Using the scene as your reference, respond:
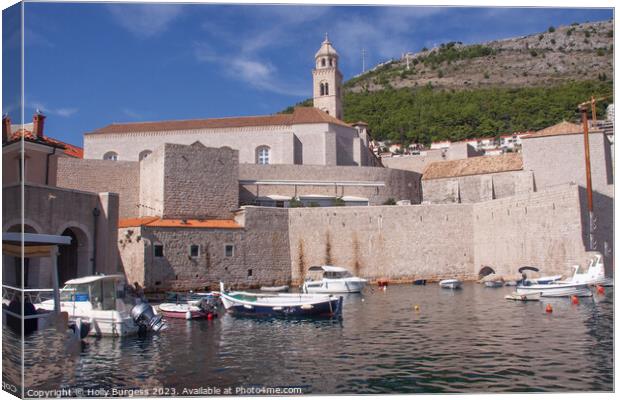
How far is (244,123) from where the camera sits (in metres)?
41.9

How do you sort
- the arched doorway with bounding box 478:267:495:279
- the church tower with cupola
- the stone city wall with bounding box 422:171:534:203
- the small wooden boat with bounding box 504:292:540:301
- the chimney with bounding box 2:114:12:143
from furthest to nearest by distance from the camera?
the church tower with cupola
the stone city wall with bounding box 422:171:534:203
the arched doorway with bounding box 478:267:495:279
the small wooden boat with bounding box 504:292:540:301
the chimney with bounding box 2:114:12:143

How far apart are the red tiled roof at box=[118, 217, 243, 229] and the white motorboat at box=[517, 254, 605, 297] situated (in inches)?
536

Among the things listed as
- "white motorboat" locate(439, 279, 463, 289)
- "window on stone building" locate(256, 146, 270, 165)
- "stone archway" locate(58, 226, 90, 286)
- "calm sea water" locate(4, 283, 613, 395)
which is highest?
"window on stone building" locate(256, 146, 270, 165)

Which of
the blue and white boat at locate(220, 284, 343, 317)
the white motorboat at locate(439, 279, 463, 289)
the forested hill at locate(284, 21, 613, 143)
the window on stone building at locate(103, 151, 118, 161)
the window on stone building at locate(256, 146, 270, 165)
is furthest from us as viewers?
the forested hill at locate(284, 21, 613, 143)

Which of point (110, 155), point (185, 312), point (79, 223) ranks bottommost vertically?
point (185, 312)

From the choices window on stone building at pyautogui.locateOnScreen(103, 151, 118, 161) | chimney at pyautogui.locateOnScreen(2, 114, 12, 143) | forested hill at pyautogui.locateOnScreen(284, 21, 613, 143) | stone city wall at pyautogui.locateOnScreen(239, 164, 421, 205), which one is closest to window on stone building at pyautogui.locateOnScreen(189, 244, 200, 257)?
stone city wall at pyautogui.locateOnScreen(239, 164, 421, 205)

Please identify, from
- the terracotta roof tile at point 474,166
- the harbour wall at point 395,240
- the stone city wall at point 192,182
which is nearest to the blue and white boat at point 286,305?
the stone city wall at point 192,182

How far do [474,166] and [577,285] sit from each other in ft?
69.2

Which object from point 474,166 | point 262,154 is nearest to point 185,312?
point 262,154

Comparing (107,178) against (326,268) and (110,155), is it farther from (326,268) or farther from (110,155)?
(326,268)

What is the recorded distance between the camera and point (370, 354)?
11.3m

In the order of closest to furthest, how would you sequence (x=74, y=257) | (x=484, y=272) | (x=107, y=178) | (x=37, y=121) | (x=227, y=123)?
(x=37, y=121) < (x=74, y=257) < (x=484, y=272) < (x=107, y=178) < (x=227, y=123)

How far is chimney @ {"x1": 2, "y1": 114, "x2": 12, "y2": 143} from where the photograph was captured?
7371 millimetres

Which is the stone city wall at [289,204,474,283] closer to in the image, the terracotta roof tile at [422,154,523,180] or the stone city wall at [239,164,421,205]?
the stone city wall at [239,164,421,205]
